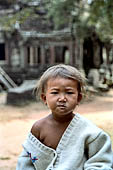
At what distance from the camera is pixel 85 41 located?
1695cm

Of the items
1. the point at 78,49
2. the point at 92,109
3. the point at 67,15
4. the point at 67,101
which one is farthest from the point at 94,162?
the point at 78,49

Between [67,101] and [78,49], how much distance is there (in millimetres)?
14604

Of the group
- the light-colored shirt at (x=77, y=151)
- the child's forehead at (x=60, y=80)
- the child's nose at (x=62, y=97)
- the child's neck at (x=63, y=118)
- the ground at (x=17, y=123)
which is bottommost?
the ground at (x=17, y=123)

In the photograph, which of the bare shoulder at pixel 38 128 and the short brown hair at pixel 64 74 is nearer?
the short brown hair at pixel 64 74

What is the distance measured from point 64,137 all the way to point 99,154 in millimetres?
246

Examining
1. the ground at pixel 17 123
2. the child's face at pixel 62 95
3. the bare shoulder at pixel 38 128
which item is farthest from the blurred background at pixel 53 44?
the child's face at pixel 62 95

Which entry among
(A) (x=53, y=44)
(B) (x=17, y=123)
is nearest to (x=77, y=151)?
(B) (x=17, y=123)

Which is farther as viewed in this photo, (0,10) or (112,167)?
(0,10)

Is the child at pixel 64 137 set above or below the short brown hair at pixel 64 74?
below

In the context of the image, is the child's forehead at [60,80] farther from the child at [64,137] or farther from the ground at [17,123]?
the ground at [17,123]

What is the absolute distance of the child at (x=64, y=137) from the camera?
1540mm

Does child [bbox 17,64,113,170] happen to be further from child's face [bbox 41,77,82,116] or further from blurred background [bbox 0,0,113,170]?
blurred background [bbox 0,0,113,170]

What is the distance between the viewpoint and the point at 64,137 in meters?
1.61

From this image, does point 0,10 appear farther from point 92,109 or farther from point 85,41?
point 92,109
